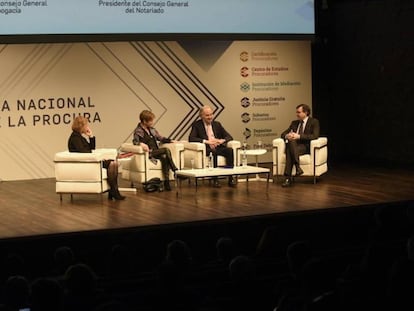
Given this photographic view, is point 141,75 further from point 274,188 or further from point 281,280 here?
point 281,280

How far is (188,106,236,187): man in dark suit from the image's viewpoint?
404 inches

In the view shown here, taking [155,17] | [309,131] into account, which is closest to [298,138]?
[309,131]

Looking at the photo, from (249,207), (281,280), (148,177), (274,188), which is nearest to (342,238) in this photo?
(249,207)

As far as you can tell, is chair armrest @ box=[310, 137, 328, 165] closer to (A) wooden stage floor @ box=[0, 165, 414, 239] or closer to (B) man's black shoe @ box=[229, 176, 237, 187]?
(A) wooden stage floor @ box=[0, 165, 414, 239]

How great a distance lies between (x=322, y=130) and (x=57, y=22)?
527 cm

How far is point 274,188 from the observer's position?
32.6ft

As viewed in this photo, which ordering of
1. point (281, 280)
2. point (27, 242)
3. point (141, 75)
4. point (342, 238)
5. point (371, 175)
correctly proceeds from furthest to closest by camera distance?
1. point (141, 75)
2. point (371, 175)
3. point (342, 238)
4. point (27, 242)
5. point (281, 280)

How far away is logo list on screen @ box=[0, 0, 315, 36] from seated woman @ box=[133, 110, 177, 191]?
1.13 m

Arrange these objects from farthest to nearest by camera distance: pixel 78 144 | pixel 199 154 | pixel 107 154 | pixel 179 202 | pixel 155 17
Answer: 1. pixel 155 17
2. pixel 199 154
3. pixel 107 154
4. pixel 78 144
5. pixel 179 202

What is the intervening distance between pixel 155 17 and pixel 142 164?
6.13ft

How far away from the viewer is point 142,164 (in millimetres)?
9828

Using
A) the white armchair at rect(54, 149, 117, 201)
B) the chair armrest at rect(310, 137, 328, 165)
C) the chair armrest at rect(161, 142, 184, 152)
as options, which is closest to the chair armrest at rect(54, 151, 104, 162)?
the white armchair at rect(54, 149, 117, 201)

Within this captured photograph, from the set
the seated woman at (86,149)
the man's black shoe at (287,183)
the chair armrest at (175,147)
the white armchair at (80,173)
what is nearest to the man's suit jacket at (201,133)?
the chair armrest at (175,147)

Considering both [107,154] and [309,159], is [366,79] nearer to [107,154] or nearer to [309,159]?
[309,159]
